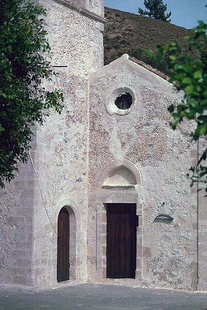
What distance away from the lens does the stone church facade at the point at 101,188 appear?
54.9 feet

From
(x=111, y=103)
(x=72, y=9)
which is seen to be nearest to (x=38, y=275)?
(x=111, y=103)

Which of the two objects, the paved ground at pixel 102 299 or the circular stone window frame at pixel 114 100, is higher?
the circular stone window frame at pixel 114 100

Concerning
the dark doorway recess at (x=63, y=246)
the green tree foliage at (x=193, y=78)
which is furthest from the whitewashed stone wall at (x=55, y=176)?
the green tree foliage at (x=193, y=78)

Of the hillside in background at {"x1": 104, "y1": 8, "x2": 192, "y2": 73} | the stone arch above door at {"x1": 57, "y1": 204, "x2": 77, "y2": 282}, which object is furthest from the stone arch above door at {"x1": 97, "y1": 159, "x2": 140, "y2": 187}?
the hillside in background at {"x1": 104, "y1": 8, "x2": 192, "y2": 73}

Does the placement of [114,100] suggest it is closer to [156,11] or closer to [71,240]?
[71,240]

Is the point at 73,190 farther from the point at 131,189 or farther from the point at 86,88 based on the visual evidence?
the point at 86,88

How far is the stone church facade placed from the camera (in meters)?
16.7

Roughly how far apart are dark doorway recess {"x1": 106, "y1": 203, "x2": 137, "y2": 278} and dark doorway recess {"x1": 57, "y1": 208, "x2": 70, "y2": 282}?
1104 millimetres

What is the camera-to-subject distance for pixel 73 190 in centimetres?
1784

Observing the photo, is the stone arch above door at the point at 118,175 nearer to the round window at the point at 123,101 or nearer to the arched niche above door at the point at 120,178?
the arched niche above door at the point at 120,178

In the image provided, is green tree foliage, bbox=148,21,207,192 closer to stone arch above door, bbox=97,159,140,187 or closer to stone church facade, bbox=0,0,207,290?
stone church facade, bbox=0,0,207,290

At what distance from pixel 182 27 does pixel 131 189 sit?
44.4m

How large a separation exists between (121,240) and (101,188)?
1.47 metres

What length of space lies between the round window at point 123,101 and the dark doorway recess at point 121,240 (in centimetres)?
260
